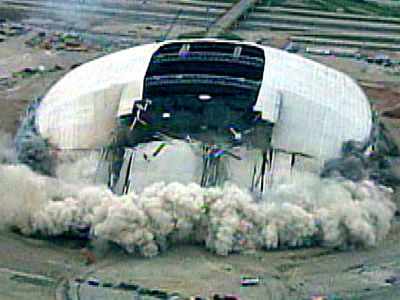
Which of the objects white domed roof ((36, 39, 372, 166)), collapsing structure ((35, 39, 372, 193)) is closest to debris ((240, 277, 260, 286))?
collapsing structure ((35, 39, 372, 193))

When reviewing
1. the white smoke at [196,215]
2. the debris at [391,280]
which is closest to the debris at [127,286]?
the white smoke at [196,215]

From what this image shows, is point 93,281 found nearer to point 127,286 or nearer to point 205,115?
point 127,286

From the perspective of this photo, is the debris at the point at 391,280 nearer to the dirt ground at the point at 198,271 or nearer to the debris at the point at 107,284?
the dirt ground at the point at 198,271

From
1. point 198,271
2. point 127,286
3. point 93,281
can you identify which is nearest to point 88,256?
point 93,281

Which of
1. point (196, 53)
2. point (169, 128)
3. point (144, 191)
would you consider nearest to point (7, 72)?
point (196, 53)

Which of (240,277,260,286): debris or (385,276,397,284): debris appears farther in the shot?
(385,276,397,284): debris

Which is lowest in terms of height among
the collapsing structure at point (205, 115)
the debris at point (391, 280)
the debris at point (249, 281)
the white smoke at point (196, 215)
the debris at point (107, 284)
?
the debris at point (107, 284)

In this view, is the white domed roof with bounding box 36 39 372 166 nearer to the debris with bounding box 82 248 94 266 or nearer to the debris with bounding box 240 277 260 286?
the debris with bounding box 82 248 94 266
